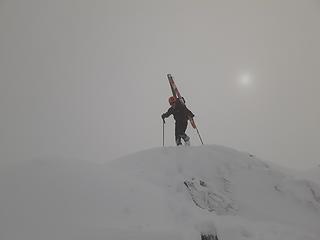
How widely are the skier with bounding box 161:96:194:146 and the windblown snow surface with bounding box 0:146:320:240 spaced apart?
6.52 feet

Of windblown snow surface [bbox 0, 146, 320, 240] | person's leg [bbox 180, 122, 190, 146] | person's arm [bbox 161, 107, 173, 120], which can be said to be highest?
person's arm [bbox 161, 107, 173, 120]

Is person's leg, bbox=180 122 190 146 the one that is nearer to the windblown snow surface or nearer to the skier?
the skier

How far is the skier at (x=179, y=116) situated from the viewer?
56.5 feet

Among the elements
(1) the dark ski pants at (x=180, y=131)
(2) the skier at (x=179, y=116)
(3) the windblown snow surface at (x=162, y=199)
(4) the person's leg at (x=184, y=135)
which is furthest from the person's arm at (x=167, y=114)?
(3) the windblown snow surface at (x=162, y=199)

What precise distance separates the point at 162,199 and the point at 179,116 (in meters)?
7.72

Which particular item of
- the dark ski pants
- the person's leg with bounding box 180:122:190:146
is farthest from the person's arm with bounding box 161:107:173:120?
the person's leg with bounding box 180:122:190:146

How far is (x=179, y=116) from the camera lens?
56.7 ft

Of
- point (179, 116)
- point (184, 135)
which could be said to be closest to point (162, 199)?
point (184, 135)

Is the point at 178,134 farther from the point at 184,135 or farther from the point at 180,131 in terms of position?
the point at 184,135

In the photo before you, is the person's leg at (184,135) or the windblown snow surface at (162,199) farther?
the person's leg at (184,135)

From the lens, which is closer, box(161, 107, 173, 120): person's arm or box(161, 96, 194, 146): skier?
box(161, 96, 194, 146): skier

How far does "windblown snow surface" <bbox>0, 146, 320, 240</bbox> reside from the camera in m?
7.86

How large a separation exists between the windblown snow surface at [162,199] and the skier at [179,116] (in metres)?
1.99

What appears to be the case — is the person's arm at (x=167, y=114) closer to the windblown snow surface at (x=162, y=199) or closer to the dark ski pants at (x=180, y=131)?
the dark ski pants at (x=180, y=131)
